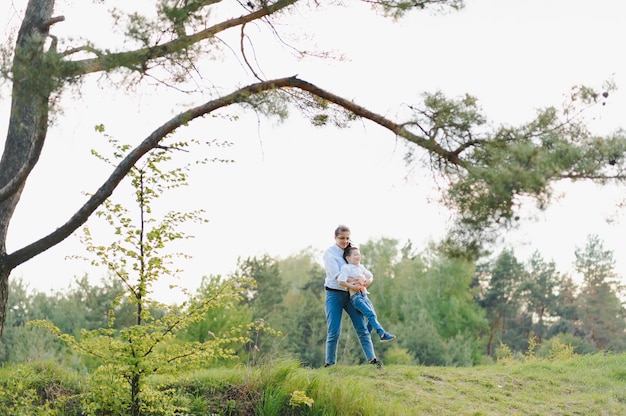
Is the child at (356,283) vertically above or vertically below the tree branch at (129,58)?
below

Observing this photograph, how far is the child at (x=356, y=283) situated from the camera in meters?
7.91

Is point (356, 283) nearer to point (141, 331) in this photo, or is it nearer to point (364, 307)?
point (364, 307)

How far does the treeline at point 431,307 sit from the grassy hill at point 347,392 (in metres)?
13.0

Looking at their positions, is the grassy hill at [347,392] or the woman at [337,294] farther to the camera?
the woman at [337,294]

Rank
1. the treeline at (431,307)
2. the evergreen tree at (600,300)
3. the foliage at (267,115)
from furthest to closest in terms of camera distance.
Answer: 1. the evergreen tree at (600,300)
2. the treeline at (431,307)
3. the foliage at (267,115)

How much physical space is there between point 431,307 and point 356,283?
24.4m

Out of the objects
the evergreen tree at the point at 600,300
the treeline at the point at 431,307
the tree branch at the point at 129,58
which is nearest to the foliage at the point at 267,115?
the tree branch at the point at 129,58

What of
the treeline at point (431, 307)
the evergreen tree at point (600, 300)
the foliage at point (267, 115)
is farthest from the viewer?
the evergreen tree at point (600, 300)

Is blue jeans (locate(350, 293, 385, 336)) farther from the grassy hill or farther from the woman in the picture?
the grassy hill

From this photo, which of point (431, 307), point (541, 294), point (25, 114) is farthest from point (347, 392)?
point (541, 294)

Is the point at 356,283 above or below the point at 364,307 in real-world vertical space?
above

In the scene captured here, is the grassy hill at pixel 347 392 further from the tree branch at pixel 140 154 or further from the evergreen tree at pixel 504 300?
the evergreen tree at pixel 504 300

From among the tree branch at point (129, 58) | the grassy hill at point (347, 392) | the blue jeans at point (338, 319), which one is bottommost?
the grassy hill at point (347, 392)

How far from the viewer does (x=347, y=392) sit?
7.09 m
